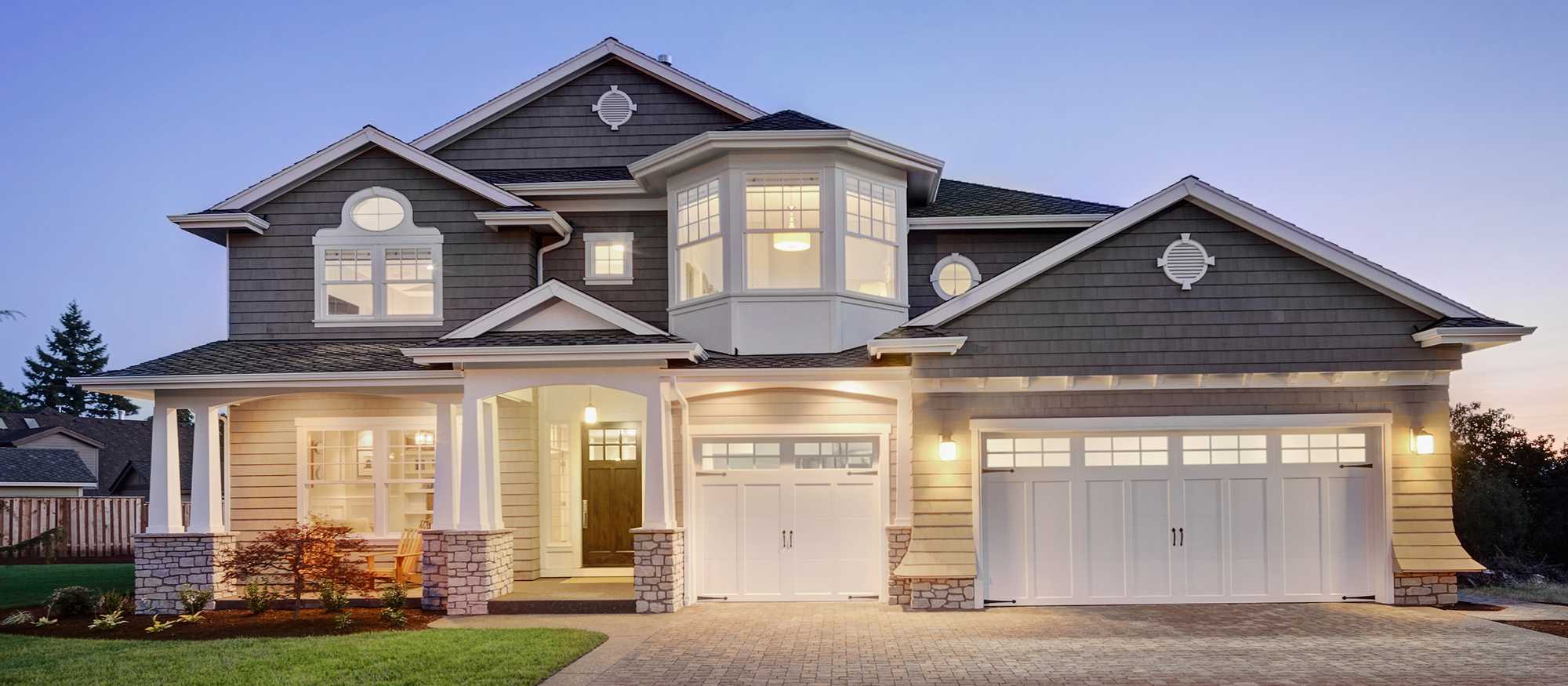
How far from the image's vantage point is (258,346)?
15344 millimetres

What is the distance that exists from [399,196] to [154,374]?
3906mm

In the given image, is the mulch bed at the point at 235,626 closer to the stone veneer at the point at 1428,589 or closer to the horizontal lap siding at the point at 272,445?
the horizontal lap siding at the point at 272,445

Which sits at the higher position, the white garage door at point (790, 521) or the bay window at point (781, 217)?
the bay window at point (781, 217)

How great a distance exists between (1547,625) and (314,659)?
1220 centimetres

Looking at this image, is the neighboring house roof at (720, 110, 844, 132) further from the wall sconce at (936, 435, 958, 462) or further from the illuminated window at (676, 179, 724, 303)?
the wall sconce at (936, 435, 958, 462)

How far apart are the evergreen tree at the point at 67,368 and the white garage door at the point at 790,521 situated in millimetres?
60961

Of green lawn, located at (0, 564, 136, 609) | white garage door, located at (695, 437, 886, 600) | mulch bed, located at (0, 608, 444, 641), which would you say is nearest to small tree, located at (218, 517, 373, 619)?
mulch bed, located at (0, 608, 444, 641)

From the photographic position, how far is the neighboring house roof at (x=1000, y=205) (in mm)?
16078

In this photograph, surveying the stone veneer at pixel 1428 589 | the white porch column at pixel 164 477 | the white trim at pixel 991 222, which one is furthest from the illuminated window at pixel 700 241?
the stone veneer at pixel 1428 589

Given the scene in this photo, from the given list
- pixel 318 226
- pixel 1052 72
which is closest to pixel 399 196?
pixel 318 226

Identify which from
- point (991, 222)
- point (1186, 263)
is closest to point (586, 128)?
point (991, 222)

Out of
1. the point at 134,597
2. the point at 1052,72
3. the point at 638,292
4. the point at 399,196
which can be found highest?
the point at 1052,72

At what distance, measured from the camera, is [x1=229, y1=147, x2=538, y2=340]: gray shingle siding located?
15.7 meters

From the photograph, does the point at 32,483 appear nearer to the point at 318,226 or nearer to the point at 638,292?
the point at 318,226
